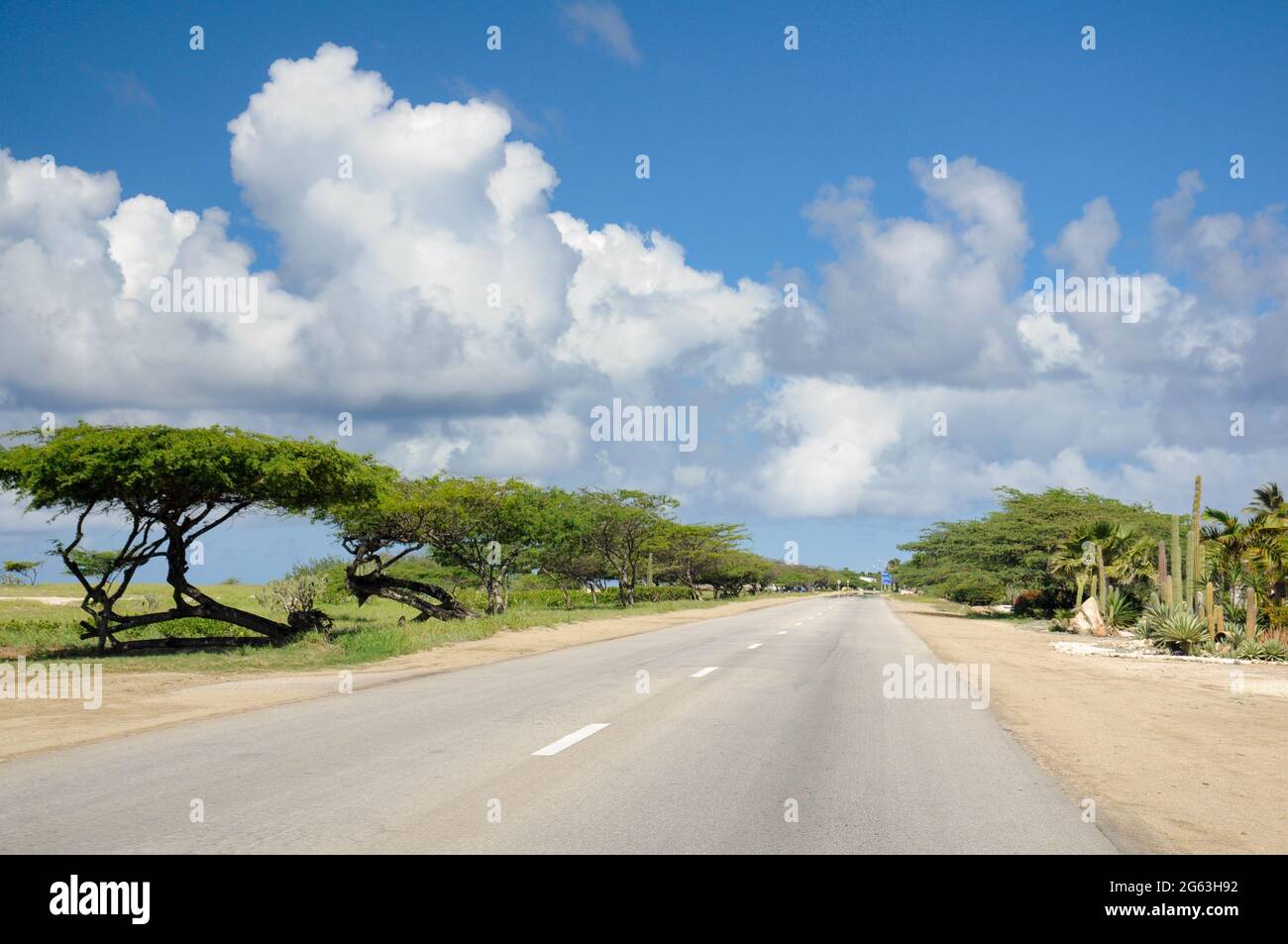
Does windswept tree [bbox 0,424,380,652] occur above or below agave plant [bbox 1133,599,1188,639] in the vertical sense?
above

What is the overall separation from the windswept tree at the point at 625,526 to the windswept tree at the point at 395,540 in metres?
25.5

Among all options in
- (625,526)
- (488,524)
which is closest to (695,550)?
(625,526)

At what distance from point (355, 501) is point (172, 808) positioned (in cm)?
1967

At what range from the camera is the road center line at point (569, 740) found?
30.3 ft

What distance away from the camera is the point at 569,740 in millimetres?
9969

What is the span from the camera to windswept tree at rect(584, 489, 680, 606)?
6400cm

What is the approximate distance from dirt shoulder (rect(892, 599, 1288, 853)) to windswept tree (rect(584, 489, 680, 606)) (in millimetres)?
42880

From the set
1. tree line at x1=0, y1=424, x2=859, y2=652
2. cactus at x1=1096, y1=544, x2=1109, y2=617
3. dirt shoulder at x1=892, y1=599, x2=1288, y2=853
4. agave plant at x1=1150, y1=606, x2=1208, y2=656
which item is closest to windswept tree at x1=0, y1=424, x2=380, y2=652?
Answer: tree line at x1=0, y1=424, x2=859, y2=652

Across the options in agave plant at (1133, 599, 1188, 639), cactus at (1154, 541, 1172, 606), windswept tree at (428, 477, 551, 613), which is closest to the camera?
agave plant at (1133, 599, 1188, 639)

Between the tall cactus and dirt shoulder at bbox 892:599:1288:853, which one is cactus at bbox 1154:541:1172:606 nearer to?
the tall cactus

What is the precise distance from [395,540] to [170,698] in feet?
69.3

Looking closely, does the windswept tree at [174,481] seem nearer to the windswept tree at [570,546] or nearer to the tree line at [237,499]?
the tree line at [237,499]
